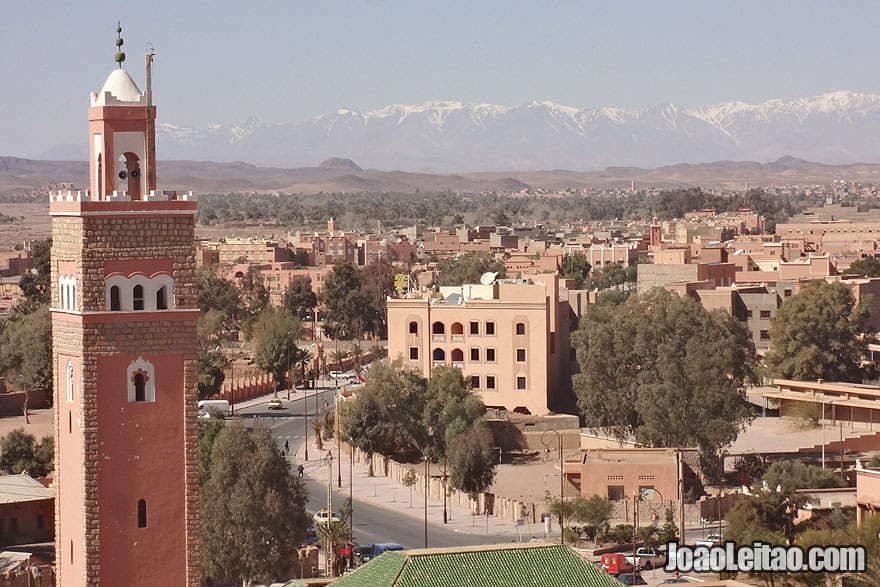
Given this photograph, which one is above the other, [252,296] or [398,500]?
[252,296]

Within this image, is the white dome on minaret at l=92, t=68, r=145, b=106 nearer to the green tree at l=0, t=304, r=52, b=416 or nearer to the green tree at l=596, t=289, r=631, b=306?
the green tree at l=0, t=304, r=52, b=416

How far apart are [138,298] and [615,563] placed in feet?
46.4

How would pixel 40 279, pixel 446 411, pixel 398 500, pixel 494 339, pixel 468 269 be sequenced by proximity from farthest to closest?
1. pixel 468 269
2. pixel 40 279
3. pixel 494 339
4. pixel 446 411
5. pixel 398 500

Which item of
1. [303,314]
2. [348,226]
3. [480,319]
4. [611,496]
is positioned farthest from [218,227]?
[611,496]

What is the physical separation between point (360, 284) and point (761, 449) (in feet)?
116

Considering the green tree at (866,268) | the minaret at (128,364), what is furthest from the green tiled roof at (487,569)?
the green tree at (866,268)

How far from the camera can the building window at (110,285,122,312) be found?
2186 centimetres

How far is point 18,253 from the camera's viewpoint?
117312 mm

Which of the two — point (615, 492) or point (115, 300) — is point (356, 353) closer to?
point (615, 492)

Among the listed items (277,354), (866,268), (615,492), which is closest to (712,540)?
(615,492)

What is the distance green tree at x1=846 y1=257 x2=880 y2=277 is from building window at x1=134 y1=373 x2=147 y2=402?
196 ft

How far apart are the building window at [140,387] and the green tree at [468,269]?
5903 cm

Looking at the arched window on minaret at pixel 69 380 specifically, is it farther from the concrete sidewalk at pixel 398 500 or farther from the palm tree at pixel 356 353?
the palm tree at pixel 356 353

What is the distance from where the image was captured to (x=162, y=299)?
2206cm
